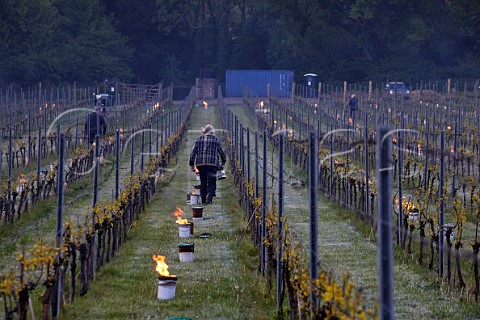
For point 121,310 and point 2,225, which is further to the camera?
point 2,225

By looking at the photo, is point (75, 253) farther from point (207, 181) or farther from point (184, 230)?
point (207, 181)

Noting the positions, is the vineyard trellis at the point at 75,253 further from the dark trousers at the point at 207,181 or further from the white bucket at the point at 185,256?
the dark trousers at the point at 207,181

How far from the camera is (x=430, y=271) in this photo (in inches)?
483

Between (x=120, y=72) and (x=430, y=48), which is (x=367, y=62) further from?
(x=120, y=72)

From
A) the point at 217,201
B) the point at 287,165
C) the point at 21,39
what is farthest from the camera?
the point at 21,39

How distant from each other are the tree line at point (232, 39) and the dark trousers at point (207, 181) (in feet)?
149

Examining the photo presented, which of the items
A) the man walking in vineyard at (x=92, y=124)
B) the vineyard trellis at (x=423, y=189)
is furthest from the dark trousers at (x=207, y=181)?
the man walking in vineyard at (x=92, y=124)

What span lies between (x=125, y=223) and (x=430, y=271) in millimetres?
4997

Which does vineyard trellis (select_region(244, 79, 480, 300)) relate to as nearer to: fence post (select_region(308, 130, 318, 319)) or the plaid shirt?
fence post (select_region(308, 130, 318, 319))

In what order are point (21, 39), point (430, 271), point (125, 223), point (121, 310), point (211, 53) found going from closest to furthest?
1. point (121, 310)
2. point (430, 271)
3. point (125, 223)
4. point (21, 39)
5. point (211, 53)

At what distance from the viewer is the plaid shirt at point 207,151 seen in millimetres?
19047

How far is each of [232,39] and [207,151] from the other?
2693 inches

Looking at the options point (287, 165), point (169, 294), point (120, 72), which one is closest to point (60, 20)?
point (120, 72)

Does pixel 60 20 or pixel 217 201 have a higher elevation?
pixel 60 20
